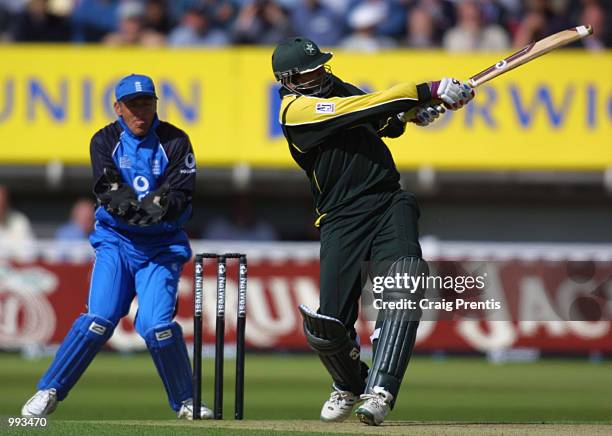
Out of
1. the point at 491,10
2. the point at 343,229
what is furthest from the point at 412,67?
the point at 343,229

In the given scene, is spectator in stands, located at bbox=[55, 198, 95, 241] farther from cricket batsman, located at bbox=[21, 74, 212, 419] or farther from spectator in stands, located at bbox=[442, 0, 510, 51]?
cricket batsman, located at bbox=[21, 74, 212, 419]

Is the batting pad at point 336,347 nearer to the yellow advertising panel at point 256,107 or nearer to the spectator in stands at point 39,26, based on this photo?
the yellow advertising panel at point 256,107

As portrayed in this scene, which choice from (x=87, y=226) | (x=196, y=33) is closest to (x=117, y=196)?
(x=87, y=226)

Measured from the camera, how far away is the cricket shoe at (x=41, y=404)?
8.38 metres

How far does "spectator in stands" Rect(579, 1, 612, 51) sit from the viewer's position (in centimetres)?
1742

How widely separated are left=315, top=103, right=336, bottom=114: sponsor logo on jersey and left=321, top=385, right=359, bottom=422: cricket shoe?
171cm

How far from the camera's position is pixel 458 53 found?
16.9 metres

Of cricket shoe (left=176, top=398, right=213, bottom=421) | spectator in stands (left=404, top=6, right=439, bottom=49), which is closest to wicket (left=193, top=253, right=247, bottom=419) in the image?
cricket shoe (left=176, top=398, right=213, bottom=421)

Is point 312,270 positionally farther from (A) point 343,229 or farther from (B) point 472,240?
(A) point 343,229

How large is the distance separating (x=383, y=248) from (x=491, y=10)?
10.7 metres

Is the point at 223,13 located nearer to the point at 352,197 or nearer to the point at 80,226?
the point at 80,226

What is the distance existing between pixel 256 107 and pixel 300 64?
9310 millimetres

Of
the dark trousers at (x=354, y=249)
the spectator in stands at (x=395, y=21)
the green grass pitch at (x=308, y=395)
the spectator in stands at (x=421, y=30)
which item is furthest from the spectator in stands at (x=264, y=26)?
the dark trousers at (x=354, y=249)

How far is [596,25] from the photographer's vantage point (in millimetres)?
17422
